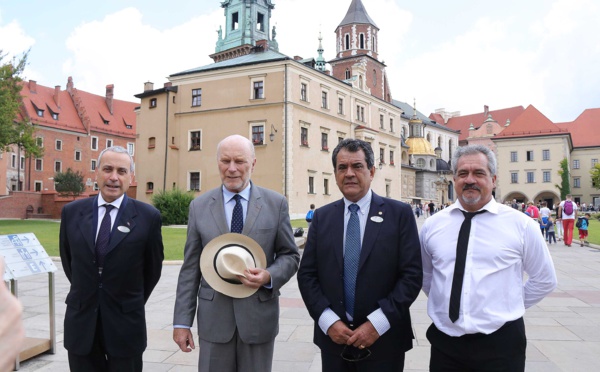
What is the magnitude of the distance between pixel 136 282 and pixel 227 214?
2.77 feet

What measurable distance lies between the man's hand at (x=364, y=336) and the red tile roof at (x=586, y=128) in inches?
3546

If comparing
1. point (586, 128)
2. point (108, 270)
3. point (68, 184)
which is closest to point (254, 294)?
point (108, 270)

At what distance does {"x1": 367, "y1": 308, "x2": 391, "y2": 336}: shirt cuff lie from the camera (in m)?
2.81

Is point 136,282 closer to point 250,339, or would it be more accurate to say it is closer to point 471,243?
point 250,339

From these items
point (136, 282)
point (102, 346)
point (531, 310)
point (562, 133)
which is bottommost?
point (531, 310)

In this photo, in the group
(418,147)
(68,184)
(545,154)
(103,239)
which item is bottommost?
(103,239)

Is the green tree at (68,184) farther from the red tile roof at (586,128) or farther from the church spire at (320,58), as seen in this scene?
the red tile roof at (586,128)

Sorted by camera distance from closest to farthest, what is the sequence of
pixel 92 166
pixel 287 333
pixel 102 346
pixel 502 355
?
pixel 502 355
pixel 102 346
pixel 287 333
pixel 92 166

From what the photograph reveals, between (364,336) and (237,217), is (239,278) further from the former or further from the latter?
(364,336)

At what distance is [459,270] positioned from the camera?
2863 millimetres

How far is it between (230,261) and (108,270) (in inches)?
35.9

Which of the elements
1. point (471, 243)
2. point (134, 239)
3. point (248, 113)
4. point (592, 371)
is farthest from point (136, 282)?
point (248, 113)

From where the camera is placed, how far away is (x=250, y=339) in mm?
2977

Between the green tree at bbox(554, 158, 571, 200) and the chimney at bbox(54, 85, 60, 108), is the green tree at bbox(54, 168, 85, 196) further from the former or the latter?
the green tree at bbox(554, 158, 571, 200)
